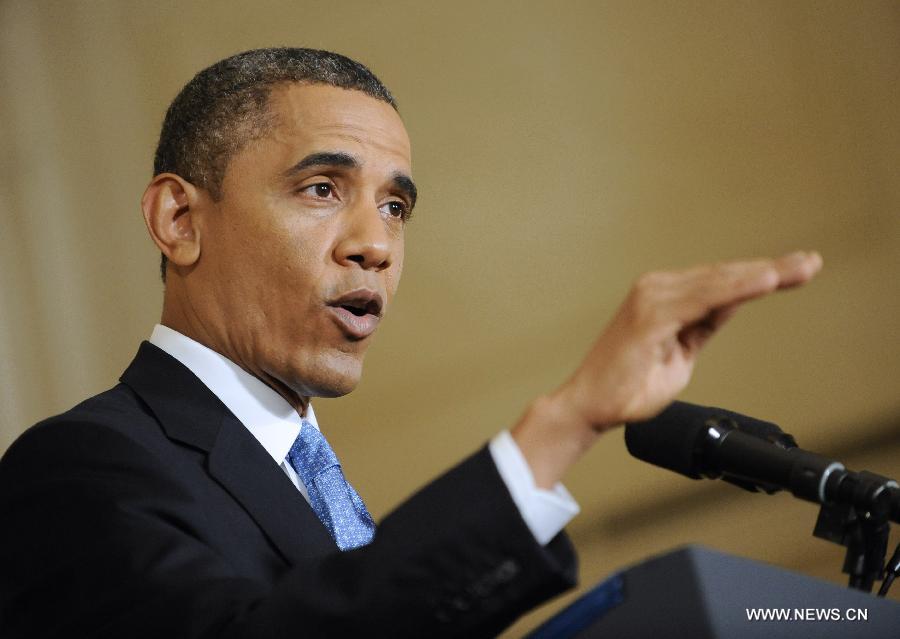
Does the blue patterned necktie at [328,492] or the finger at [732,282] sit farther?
the blue patterned necktie at [328,492]

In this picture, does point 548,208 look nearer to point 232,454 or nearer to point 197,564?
point 232,454

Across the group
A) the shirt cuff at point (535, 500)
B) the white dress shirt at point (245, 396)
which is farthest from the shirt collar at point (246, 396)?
the shirt cuff at point (535, 500)

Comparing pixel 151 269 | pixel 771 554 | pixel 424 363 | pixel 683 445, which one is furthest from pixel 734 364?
pixel 683 445

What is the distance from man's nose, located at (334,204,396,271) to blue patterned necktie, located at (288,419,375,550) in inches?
8.1

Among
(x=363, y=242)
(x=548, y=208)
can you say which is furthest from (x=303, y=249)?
(x=548, y=208)

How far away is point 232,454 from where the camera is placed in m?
1.14

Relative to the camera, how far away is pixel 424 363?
9.53ft

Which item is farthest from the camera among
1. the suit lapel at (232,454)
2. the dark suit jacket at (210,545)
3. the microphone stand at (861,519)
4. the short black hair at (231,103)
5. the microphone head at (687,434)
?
the short black hair at (231,103)

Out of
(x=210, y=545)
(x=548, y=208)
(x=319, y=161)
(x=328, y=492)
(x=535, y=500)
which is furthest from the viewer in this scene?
(x=548, y=208)

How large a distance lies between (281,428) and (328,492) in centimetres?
9

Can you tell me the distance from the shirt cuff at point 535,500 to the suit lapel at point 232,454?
0.37 metres

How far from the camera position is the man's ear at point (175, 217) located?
1.43 m

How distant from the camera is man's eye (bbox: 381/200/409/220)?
1.49 metres

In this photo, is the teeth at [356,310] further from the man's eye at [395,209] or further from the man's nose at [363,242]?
the man's eye at [395,209]
